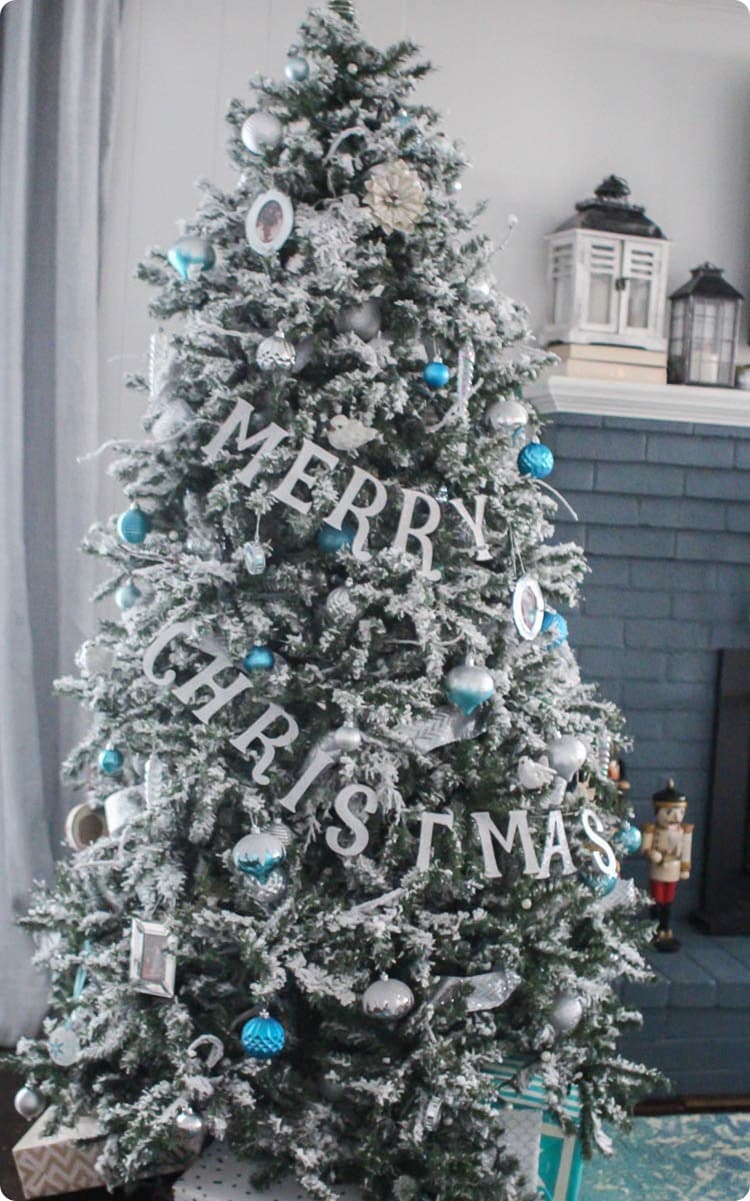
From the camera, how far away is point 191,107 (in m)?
2.48

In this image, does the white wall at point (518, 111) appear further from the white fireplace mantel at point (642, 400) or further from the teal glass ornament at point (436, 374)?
the teal glass ornament at point (436, 374)

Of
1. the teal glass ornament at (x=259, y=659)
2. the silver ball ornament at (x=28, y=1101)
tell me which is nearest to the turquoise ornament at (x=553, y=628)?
the teal glass ornament at (x=259, y=659)

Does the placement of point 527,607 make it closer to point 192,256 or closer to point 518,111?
point 192,256

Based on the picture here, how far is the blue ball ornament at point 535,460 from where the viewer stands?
1775 mm

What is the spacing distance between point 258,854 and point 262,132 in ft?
3.65

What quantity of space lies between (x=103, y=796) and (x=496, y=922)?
0.75 m

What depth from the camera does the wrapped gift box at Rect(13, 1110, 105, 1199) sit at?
179cm

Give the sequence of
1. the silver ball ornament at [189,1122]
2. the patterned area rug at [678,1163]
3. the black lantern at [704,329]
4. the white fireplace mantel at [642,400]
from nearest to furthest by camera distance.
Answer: the silver ball ornament at [189,1122] → the patterned area rug at [678,1163] → the white fireplace mantel at [642,400] → the black lantern at [704,329]

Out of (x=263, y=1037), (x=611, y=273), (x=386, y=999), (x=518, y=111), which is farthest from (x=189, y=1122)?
(x=518, y=111)

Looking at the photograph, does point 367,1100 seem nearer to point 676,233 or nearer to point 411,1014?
point 411,1014

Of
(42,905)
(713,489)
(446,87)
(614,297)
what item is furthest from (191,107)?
(42,905)

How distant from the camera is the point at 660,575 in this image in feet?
8.63

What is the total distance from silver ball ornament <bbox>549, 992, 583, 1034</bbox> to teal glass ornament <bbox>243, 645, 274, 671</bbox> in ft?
2.33

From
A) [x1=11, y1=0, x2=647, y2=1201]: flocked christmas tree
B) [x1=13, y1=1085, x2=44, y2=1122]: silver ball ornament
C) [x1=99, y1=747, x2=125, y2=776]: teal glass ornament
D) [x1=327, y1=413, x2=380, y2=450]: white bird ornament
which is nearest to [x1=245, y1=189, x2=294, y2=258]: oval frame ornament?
[x1=11, y1=0, x2=647, y2=1201]: flocked christmas tree
